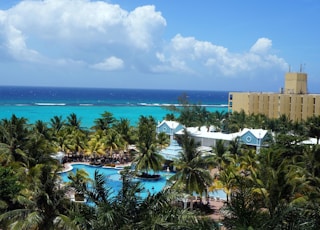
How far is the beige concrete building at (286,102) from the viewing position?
62.0m

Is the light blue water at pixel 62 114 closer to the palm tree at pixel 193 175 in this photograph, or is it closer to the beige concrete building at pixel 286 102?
the beige concrete building at pixel 286 102

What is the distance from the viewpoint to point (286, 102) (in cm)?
6412

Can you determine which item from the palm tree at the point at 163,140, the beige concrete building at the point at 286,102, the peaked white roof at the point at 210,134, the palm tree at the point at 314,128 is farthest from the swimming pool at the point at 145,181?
the beige concrete building at the point at 286,102

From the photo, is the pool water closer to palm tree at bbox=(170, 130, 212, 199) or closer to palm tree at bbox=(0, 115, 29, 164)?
palm tree at bbox=(170, 130, 212, 199)

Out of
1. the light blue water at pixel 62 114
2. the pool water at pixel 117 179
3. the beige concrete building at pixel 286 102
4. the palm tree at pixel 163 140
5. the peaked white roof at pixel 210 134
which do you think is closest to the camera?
the pool water at pixel 117 179

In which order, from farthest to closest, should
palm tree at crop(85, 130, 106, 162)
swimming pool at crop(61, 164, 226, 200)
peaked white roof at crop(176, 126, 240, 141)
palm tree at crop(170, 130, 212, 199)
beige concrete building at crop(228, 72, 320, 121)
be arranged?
1. beige concrete building at crop(228, 72, 320, 121)
2. peaked white roof at crop(176, 126, 240, 141)
3. palm tree at crop(85, 130, 106, 162)
4. swimming pool at crop(61, 164, 226, 200)
5. palm tree at crop(170, 130, 212, 199)

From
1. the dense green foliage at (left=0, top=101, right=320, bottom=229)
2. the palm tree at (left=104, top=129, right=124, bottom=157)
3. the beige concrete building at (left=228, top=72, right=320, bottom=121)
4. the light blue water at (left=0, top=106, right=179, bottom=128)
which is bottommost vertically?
the light blue water at (left=0, top=106, right=179, bottom=128)

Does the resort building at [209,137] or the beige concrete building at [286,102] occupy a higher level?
the beige concrete building at [286,102]

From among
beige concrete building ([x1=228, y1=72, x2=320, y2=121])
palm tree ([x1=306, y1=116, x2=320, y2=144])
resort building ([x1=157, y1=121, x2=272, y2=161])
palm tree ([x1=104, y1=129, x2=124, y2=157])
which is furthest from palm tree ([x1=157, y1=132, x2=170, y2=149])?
beige concrete building ([x1=228, y1=72, x2=320, y2=121])

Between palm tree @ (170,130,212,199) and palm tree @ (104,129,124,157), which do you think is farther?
palm tree @ (104,129,124,157)

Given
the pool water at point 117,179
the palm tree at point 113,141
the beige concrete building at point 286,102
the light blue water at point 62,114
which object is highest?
the beige concrete building at point 286,102

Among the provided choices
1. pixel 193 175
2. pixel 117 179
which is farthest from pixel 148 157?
pixel 193 175

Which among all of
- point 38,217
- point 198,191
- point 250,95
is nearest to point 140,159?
point 198,191

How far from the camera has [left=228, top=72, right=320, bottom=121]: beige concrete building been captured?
6197 centimetres
